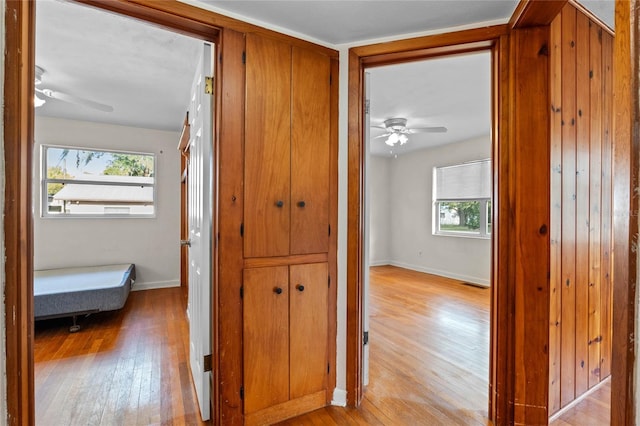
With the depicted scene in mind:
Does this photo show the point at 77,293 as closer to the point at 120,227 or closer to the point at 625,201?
the point at 120,227

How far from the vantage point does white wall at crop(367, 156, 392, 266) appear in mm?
6488

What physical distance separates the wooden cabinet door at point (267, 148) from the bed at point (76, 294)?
240 cm

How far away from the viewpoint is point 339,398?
179cm

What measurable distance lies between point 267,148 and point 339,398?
1.56 metres

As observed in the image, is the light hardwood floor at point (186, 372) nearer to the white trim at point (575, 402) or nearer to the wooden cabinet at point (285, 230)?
the white trim at point (575, 402)

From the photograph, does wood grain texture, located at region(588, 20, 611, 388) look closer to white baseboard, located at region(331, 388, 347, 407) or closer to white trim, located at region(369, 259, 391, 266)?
white baseboard, located at region(331, 388, 347, 407)

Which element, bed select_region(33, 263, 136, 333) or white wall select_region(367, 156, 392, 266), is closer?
bed select_region(33, 263, 136, 333)

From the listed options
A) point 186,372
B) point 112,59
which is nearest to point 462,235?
point 186,372

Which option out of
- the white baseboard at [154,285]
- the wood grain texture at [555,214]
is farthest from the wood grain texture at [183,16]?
the white baseboard at [154,285]

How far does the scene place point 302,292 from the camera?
5.65 feet

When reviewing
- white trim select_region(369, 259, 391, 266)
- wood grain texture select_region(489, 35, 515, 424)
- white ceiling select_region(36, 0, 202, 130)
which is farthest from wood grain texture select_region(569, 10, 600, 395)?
white trim select_region(369, 259, 391, 266)

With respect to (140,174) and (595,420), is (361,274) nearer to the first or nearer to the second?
(595,420)

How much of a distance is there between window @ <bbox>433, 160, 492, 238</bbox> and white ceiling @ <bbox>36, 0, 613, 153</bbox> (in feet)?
3.28

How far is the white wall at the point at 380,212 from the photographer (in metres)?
6.49
